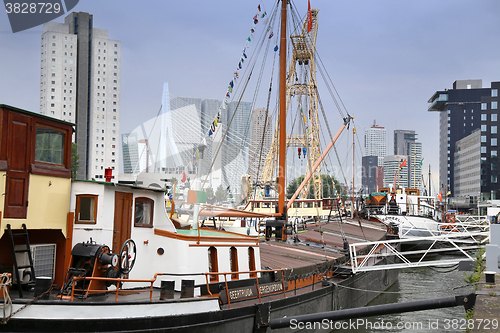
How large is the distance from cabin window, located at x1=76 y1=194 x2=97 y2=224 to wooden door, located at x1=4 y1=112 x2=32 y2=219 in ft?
5.08

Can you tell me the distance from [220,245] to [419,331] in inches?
378

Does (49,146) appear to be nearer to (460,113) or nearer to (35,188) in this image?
(35,188)

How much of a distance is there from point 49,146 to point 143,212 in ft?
10.7

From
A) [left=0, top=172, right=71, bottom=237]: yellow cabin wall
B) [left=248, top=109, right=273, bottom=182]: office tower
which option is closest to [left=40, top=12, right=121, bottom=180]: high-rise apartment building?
[left=248, top=109, right=273, bottom=182]: office tower

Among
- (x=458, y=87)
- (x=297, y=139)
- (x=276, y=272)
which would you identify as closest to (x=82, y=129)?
(x=297, y=139)

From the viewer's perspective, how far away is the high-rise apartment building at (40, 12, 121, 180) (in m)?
112

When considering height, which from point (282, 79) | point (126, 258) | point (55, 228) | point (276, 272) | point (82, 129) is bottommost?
point (276, 272)

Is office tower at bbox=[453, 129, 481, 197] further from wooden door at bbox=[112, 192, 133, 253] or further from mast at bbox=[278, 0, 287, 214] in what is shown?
wooden door at bbox=[112, 192, 133, 253]

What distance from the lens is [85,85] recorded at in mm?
117062

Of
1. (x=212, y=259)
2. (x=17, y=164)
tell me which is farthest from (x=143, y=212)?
(x=17, y=164)

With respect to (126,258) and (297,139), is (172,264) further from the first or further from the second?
(297,139)

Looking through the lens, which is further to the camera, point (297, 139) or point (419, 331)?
point (297, 139)

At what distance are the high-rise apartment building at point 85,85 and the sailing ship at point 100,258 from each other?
104m

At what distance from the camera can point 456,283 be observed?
27.6 meters
